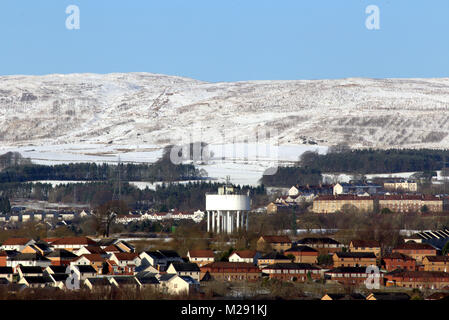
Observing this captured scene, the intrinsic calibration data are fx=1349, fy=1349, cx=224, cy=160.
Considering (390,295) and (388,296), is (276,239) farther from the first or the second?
(388,296)

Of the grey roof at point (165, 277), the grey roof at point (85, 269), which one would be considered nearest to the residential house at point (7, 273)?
the grey roof at point (85, 269)

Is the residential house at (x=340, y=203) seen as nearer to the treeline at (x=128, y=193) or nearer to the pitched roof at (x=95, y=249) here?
the treeline at (x=128, y=193)

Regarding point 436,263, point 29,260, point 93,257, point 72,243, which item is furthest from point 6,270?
point 436,263

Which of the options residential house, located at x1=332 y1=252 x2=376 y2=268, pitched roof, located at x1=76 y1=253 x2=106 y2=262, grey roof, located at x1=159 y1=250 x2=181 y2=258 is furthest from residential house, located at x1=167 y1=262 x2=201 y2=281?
residential house, located at x1=332 y1=252 x2=376 y2=268

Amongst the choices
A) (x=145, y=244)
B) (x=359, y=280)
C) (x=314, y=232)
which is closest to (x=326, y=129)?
(x=314, y=232)

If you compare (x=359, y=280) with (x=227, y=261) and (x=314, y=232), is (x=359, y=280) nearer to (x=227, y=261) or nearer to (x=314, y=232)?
(x=227, y=261)

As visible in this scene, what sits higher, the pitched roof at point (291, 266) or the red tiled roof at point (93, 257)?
the red tiled roof at point (93, 257)
